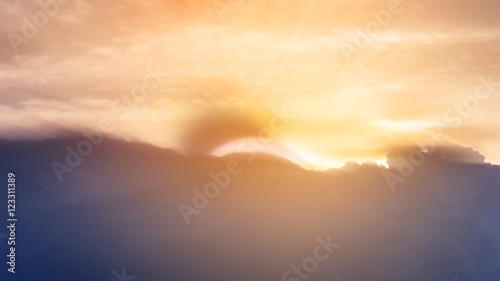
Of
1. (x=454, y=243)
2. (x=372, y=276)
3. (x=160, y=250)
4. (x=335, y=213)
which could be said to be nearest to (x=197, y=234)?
(x=160, y=250)

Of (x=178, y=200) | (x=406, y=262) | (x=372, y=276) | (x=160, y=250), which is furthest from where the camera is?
(x=372, y=276)

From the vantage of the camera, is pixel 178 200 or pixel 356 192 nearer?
pixel 178 200

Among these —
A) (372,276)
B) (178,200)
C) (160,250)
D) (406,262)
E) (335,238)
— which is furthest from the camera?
(335,238)

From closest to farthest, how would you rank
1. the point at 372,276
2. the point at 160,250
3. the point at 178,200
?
the point at 178,200 → the point at 160,250 → the point at 372,276

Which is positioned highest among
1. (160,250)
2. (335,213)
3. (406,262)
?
(335,213)

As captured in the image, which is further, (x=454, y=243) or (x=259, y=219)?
(x=454, y=243)

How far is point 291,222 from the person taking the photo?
4209 cm

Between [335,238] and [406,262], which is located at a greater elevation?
[335,238]

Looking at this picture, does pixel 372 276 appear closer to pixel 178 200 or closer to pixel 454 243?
pixel 454 243

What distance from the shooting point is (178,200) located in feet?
106

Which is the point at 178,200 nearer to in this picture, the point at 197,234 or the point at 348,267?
the point at 197,234

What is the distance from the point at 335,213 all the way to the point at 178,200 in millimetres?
21285

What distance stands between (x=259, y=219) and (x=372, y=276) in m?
14.5

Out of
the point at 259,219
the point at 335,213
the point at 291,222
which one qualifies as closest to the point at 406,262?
the point at 335,213
